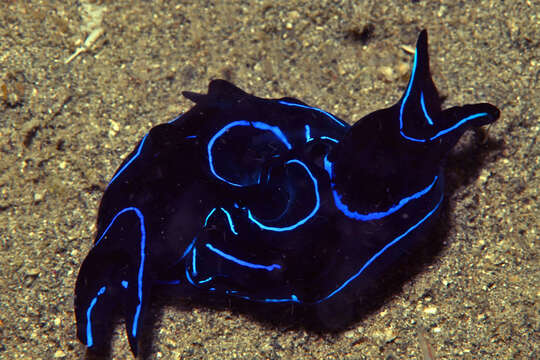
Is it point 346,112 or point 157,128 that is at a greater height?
point 157,128

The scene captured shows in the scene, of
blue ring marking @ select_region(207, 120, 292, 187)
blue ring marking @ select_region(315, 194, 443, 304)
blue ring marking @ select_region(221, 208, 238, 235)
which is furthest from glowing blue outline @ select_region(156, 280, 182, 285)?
blue ring marking @ select_region(315, 194, 443, 304)

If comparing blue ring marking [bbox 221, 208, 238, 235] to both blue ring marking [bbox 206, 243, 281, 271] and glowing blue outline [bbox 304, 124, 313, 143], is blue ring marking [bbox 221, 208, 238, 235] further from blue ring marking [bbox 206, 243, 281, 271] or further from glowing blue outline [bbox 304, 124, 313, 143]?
glowing blue outline [bbox 304, 124, 313, 143]

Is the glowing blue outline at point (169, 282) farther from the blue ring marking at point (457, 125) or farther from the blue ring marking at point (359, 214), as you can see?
the blue ring marking at point (457, 125)

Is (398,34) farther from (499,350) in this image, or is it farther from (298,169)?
(499,350)

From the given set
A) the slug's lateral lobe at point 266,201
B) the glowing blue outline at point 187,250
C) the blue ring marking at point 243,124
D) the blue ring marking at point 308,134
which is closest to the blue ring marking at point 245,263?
the slug's lateral lobe at point 266,201

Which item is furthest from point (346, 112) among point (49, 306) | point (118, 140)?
point (49, 306)

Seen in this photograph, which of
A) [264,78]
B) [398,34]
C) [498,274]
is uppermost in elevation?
[398,34]
